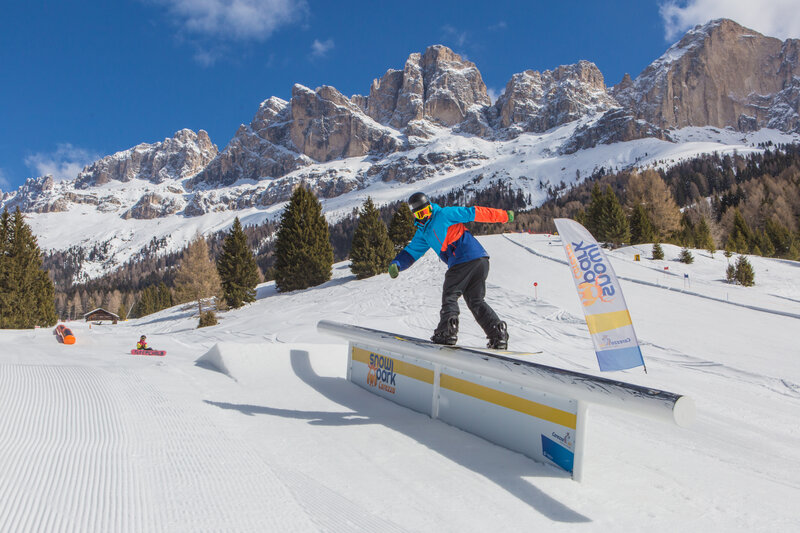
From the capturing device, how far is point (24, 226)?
2841 centimetres

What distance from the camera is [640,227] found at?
131 ft

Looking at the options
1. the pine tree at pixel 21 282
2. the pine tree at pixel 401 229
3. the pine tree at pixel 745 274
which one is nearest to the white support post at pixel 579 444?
the pine tree at pixel 745 274

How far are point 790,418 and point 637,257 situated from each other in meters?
24.5

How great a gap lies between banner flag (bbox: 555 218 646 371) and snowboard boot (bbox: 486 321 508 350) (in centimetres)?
85

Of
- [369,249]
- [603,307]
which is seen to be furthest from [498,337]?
[369,249]

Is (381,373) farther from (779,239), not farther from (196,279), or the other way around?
(779,239)

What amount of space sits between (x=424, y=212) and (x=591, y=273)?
196 cm

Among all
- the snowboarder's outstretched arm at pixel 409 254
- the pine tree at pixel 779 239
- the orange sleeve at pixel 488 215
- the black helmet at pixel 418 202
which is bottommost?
the snowboarder's outstretched arm at pixel 409 254

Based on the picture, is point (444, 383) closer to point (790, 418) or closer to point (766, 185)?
point (790, 418)

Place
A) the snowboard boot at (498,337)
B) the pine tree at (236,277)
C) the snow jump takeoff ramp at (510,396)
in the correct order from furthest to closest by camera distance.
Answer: the pine tree at (236,277) → the snowboard boot at (498,337) → the snow jump takeoff ramp at (510,396)

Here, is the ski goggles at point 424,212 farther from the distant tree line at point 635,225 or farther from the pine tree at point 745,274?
the pine tree at point 745,274

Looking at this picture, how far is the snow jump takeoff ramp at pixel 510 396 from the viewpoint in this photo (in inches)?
97.0

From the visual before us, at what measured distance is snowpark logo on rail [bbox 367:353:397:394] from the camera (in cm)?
492

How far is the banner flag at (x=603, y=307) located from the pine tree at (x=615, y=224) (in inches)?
1487
